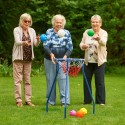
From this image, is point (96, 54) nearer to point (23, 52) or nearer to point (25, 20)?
point (23, 52)

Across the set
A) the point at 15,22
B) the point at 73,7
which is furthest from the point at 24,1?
the point at 73,7

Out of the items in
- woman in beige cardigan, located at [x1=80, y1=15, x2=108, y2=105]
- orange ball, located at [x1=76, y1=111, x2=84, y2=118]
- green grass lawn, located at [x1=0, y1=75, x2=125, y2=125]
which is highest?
woman in beige cardigan, located at [x1=80, y1=15, x2=108, y2=105]

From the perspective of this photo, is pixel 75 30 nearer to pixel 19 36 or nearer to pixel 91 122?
pixel 19 36

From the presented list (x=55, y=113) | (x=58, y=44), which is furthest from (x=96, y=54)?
(x=55, y=113)

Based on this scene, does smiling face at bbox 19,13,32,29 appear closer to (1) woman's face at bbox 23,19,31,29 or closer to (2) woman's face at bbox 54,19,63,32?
(1) woman's face at bbox 23,19,31,29

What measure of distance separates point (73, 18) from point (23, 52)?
33.9 ft

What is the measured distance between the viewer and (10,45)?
1966 cm

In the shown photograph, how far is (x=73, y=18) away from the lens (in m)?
18.2

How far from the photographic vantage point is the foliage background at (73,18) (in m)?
18.2

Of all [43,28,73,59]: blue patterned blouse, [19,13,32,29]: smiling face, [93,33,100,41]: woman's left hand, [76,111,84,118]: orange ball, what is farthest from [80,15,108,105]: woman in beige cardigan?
[76,111,84,118]: orange ball

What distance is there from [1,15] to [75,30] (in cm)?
396

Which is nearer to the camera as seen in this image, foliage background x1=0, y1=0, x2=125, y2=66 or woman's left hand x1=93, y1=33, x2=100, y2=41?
woman's left hand x1=93, y1=33, x2=100, y2=41

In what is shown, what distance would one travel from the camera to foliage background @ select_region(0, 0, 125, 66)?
59.6ft

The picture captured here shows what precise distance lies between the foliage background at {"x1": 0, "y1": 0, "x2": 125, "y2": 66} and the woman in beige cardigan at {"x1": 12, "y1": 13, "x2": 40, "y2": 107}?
9.97 meters
